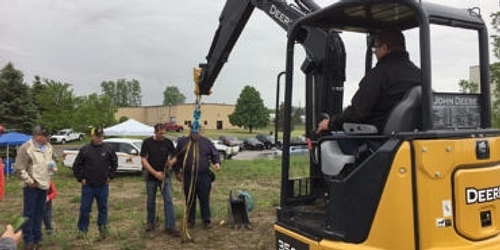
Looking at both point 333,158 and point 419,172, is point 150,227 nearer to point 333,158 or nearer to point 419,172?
point 333,158

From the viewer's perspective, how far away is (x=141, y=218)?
385 inches

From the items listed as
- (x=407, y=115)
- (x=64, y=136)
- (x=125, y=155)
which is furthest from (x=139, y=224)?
(x=64, y=136)

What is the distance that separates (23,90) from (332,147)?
1540 inches

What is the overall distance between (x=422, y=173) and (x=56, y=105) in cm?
4371

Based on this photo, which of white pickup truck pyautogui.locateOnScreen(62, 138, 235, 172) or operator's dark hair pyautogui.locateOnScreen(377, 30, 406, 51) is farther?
white pickup truck pyautogui.locateOnScreen(62, 138, 235, 172)

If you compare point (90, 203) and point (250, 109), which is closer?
point (90, 203)

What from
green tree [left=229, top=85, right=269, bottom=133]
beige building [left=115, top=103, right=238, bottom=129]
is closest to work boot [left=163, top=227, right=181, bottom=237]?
green tree [left=229, top=85, right=269, bottom=133]

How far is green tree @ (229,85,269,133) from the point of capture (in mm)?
79188

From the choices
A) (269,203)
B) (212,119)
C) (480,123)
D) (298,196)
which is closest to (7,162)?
(269,203)

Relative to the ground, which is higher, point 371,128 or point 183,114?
point 183,114

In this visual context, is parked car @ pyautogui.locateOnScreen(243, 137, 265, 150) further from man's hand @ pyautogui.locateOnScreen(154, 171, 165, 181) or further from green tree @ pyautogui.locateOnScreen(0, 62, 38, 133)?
man's hand @ pyautogui.locateOnScreen(154, 171, 165, 181)

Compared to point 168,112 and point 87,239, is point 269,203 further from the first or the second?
point 168,112

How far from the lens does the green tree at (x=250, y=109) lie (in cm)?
7919

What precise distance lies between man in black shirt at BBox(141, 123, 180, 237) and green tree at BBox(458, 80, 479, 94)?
16.5 ft
